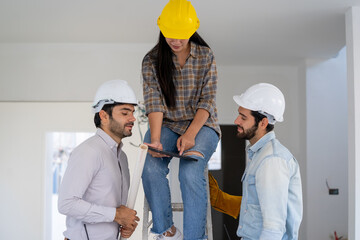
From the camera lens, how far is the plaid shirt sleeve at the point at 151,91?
234 cm

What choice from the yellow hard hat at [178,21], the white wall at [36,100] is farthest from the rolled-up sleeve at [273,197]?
the white wall at [36,100]

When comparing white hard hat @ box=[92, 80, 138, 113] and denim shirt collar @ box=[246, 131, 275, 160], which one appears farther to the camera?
white hard hat @ box=[92, 80, 138, 113]

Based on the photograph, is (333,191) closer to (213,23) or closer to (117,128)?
(213,23)

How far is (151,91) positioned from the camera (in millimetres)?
2389

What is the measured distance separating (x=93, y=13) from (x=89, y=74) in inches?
52.6

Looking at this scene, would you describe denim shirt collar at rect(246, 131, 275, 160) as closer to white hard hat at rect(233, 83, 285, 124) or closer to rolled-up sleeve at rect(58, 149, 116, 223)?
white hard hat at rect(233, 83, 285, 124)

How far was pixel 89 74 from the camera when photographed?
5859 mm

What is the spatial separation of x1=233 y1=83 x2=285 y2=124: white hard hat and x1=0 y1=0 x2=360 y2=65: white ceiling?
2.22 meters

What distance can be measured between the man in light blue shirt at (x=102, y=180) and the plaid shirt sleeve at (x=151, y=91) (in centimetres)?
10

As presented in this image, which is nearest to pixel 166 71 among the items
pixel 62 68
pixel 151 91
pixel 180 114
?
pixel 151 91

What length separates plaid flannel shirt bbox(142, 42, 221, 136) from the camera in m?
2.38

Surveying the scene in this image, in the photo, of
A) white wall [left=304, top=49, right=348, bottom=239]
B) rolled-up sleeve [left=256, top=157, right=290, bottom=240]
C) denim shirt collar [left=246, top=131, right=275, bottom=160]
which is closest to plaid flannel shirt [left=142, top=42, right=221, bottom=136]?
denim shirt collar [left=246, top=131, right=275, bottom=160]

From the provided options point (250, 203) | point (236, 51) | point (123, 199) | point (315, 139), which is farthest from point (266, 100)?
point (315, 139)

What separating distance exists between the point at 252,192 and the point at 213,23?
126 inches
